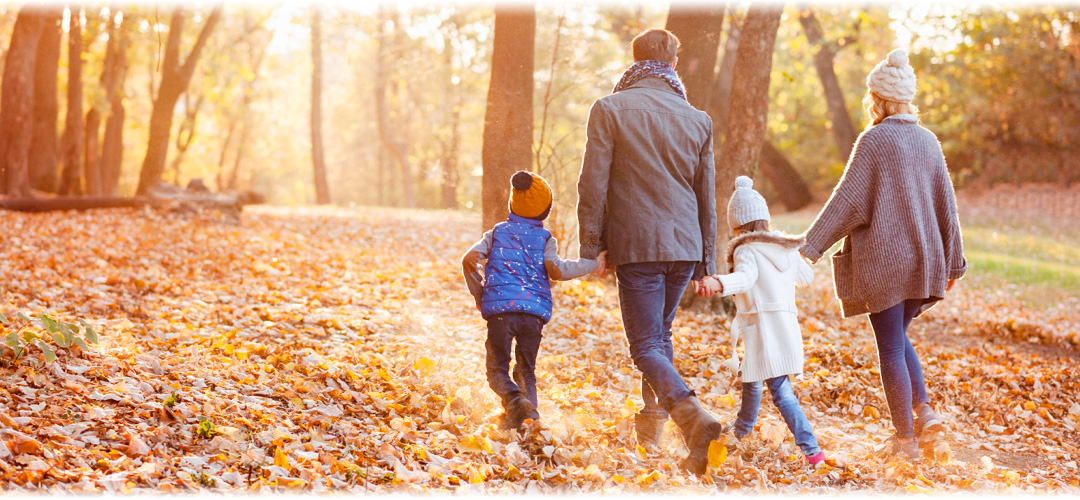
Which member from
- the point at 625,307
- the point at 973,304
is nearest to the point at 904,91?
the point at 625,307

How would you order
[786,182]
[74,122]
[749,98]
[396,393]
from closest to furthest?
[396,393] < [749,98] < [74,122] < [786,182]

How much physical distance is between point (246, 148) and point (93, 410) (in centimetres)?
4017

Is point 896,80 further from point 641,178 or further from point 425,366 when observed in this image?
point 425,366

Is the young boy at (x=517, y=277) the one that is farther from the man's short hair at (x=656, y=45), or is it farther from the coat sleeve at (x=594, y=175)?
the man's short hair at (x=656, y=45)

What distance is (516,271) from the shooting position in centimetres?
435

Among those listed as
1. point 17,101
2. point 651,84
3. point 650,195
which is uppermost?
point 17,101

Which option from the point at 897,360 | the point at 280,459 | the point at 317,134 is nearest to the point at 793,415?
the point at 897,360

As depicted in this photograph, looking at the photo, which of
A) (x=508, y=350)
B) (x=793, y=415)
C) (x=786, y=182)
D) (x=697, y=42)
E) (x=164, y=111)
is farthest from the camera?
(x=786, y=182)

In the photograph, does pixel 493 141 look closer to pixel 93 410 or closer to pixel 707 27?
pixel 707 27

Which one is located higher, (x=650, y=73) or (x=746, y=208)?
(x=650, y=73)

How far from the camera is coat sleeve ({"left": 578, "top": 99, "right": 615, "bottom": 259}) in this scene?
4125 millimetres

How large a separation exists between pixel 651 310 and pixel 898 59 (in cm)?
181

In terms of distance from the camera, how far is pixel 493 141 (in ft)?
22.8

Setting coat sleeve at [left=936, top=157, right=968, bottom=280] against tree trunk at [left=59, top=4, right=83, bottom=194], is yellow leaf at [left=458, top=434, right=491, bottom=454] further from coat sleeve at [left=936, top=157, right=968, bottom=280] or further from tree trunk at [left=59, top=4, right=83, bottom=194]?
tree trunk at [left=59, top=4, right=83, bottom=194]
